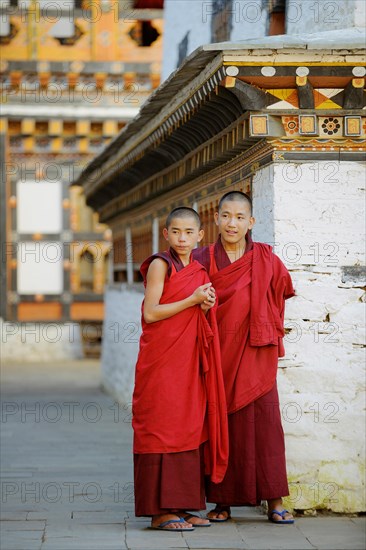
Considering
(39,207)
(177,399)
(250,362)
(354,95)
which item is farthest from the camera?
(39,207)

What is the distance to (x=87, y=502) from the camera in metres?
6.93

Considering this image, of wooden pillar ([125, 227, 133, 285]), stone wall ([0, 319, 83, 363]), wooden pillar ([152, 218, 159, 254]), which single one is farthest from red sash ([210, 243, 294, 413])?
stone wall ([0, 319, 83, 363])

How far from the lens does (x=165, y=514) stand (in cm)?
601

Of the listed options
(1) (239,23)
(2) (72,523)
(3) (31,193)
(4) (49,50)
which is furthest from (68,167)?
(2) (72,523)

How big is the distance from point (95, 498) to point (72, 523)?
31.3 inches

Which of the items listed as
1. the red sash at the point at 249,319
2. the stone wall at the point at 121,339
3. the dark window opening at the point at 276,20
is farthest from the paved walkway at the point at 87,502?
the dark window opening at the point at 276,20

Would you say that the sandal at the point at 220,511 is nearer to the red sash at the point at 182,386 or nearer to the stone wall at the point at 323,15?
the red sash at the point at 182,386

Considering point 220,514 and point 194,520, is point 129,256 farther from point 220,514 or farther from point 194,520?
point 194,520

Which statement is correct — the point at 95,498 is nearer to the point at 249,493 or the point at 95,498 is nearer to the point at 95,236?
the point at 249,493

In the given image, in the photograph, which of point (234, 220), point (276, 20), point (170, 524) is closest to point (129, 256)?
point (276, 20)

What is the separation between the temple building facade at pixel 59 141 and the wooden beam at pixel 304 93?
12211 millimetres

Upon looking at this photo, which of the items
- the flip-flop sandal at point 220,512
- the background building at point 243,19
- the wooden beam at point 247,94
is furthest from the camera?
the background building at point 243,19

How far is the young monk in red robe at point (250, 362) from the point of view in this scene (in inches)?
239

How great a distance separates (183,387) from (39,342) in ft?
44.6
